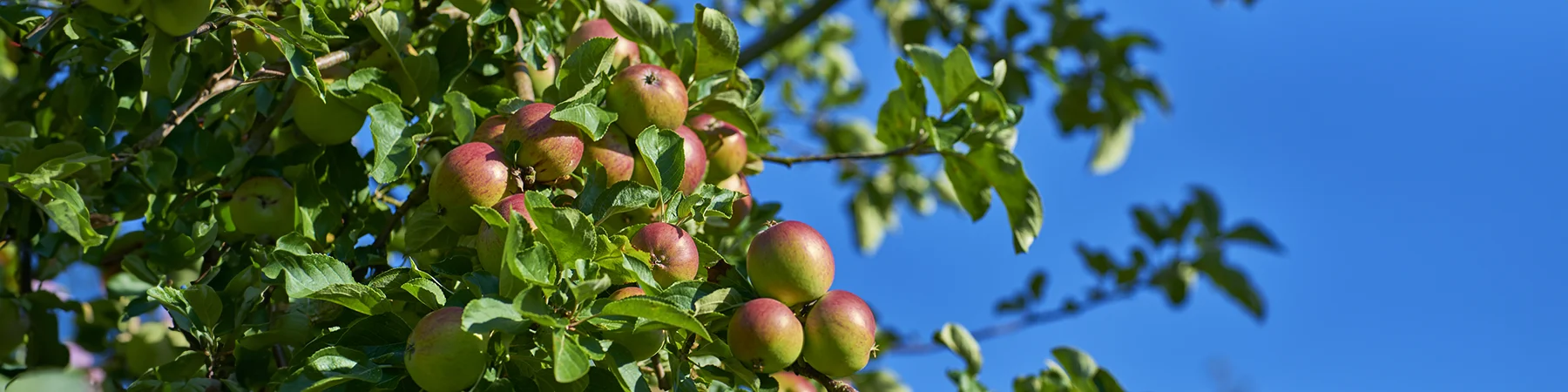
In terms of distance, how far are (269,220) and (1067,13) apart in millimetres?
2053

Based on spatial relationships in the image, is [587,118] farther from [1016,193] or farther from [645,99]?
[1016,193]

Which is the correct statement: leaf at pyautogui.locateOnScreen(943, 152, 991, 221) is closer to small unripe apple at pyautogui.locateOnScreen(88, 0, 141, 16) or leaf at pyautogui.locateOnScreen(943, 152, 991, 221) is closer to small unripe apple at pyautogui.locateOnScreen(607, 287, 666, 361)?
small unripe apple at pyautogui.locateOnScreen(607, 287, 666, 361)

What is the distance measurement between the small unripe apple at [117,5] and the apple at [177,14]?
0.11 feet

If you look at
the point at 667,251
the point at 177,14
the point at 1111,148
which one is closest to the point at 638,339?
the point at 667,251

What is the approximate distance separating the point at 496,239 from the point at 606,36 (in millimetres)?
489

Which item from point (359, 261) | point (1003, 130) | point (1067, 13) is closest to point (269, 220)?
point (359, 261)

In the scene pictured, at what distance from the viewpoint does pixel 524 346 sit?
3.41 ft

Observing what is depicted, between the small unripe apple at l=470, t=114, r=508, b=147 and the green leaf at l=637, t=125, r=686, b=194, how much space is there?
0.18 metres

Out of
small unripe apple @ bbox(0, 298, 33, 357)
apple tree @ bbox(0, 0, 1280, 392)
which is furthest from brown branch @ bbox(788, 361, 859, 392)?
small unripe apple @ bbox(0, 298, 33, 357)

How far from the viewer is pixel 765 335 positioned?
3.54ft

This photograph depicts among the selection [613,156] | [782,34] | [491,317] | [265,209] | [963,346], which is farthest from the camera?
[782,34]

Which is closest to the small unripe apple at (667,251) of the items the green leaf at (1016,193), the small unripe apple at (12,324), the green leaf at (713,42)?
the green leaf at (713,42)

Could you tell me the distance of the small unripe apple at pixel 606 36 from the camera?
1500 mm

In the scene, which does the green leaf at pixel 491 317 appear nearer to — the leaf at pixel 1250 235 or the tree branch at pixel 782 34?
the tree branch at pixel 782 34
